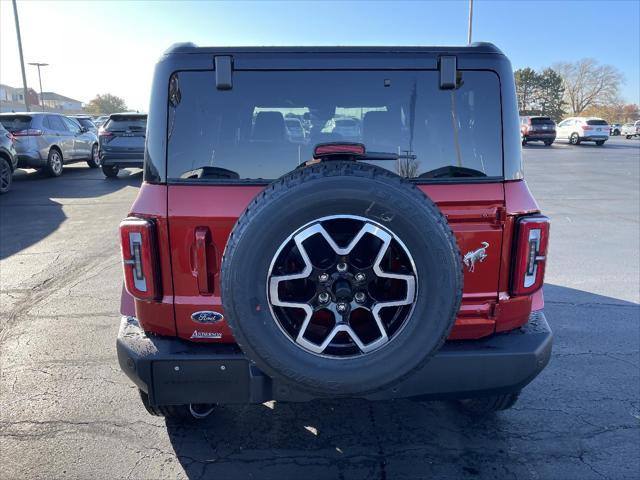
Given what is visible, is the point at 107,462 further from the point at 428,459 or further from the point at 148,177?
the point at 428,459

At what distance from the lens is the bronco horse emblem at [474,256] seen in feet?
7.19

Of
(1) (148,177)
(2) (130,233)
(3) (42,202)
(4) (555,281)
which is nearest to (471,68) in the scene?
(1) (148,177)

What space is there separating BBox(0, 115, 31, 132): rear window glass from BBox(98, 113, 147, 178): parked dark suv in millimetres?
1832

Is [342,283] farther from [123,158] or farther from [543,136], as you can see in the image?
[543,136]

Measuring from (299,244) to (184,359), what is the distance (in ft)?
2.49

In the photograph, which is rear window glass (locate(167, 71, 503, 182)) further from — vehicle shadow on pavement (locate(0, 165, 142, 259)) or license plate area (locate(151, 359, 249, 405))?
vehicle shadow on pavement (locate(0, 165, 142, 259))

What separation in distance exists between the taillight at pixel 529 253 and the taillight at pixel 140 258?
5.49 ft

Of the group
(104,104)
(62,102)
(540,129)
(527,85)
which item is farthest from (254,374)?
(62,102)

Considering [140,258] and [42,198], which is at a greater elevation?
[140,258]

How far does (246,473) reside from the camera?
2404 mm

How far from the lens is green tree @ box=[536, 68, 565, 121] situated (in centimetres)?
7356

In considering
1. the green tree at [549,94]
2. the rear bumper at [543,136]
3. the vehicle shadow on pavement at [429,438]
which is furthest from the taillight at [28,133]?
the green tree at [549,94]

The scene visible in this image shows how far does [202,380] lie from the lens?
82.4 inches

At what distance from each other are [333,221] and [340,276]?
0.22 m
